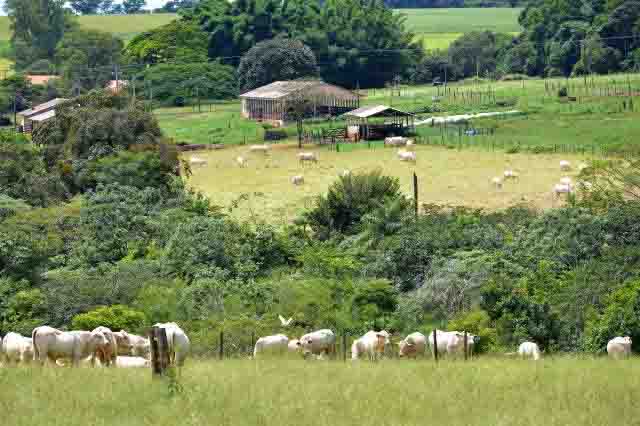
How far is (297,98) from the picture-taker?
8325 centimetres

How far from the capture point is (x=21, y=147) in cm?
5138

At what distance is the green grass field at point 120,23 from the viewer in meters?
166

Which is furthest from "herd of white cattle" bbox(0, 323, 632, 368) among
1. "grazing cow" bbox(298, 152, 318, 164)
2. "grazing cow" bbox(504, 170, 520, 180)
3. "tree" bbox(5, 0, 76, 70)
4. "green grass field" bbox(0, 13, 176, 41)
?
"green grass field" bbox(0, 13, 176, 41)

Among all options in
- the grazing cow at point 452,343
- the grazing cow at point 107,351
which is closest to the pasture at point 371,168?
the grazing cow at point 452,343

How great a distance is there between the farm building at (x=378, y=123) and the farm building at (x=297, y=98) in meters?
6.18

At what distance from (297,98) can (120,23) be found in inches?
3740

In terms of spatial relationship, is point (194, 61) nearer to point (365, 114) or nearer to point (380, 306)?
point (365, 114)

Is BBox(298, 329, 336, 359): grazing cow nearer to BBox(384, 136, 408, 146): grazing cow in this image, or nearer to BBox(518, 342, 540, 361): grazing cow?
BBox(518, 342, 540, 361): grazing cow

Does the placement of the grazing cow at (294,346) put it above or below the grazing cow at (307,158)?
above

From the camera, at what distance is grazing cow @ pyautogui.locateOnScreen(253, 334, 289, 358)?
25.2m

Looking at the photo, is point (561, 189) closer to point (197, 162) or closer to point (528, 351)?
point (197, 162)

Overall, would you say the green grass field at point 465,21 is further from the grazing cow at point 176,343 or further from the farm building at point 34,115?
the grazing cow at point 176,343

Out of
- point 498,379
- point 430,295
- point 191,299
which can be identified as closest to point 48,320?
point 191,299

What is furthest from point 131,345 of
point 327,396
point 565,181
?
point 565,181
